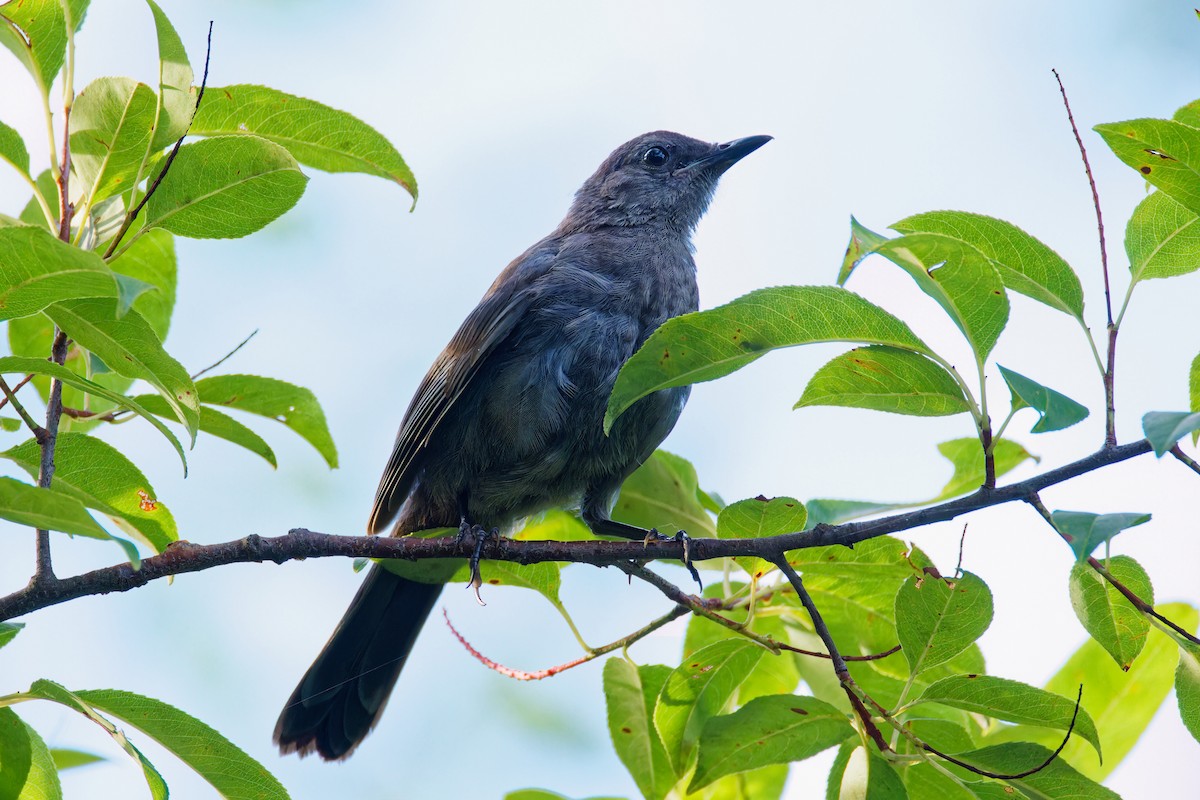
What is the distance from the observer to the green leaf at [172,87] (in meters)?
2.28

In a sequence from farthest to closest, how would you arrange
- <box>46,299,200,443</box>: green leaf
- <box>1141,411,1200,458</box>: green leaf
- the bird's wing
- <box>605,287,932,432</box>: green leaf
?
the bird's wing < <box>605,287,932,432</box>: green leaf < <box>46,299,200,443</box>: green leaf < <box>1141,411,1200,458</box>: green leaf

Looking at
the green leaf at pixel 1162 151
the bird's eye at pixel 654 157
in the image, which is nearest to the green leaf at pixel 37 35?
the green leaf at pixel 1162 151

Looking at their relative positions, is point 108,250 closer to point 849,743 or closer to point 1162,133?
point 849,743

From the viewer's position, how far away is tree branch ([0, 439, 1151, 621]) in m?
2.11

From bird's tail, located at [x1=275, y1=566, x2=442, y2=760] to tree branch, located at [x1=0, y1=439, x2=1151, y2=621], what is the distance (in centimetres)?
140

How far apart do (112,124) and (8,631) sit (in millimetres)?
1110

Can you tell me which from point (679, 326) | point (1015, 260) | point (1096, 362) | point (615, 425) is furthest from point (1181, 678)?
point (615, 425)

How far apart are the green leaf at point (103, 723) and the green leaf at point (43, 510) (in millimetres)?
436

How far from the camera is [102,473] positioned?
7.65 ft

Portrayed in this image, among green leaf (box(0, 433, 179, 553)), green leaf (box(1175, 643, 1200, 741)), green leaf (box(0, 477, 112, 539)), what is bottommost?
green leaf (box(1175, 643, 1200, 741))

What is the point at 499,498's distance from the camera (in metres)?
4.05

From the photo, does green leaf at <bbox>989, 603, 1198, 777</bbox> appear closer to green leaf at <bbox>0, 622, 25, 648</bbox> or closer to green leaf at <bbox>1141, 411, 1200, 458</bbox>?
green leaf at <bbox>1141, 411, 1200, 458</bbox>

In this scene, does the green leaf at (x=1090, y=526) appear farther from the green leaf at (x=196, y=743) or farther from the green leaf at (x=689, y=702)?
the green leaf at (x=196, y=743)

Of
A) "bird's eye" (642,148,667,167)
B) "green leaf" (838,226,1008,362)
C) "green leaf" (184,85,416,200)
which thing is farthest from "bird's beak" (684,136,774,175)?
"green leaf" (838,226,1008,362)
